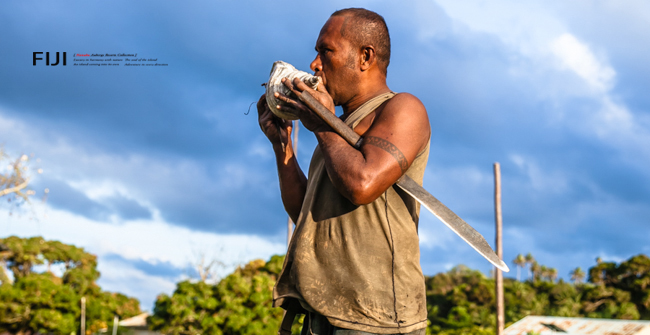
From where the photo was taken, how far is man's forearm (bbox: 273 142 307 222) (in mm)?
2732

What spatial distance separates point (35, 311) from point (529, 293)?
115ft

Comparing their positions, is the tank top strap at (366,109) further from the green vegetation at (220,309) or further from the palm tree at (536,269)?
the palm tree at (536,269)

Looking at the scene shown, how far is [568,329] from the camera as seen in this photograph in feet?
49.5

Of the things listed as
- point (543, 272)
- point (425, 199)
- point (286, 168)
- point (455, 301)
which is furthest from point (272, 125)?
point (543, 272)

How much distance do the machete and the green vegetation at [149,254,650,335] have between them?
19.4 m

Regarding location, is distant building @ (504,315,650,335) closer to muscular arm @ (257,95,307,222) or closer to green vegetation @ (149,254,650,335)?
green vegetation @ (149,254,650,335)

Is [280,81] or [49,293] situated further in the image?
[49,293]

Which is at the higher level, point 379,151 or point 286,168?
point 286,168

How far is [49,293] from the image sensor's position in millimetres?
38281

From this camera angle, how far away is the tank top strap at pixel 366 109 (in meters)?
2.26

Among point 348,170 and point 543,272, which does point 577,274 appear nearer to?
point 543,272

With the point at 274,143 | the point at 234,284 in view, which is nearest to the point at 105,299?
the point at 234,284

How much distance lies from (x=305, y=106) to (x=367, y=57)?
16.7 inches

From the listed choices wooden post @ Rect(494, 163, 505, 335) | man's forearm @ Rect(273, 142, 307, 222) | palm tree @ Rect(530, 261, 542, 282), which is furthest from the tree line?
palm tree @ Rect(530, 261, 542, 282)
